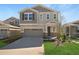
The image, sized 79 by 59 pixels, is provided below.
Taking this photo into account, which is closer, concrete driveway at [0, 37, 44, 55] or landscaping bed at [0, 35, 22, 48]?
concrete driveway at [0, 37, 44, 55]

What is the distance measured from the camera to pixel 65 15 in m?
17.4

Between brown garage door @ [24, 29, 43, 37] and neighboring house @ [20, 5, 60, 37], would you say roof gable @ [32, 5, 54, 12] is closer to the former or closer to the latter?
neighboring house @ [20, 5, 60, 37]

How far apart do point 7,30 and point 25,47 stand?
6.06 feet

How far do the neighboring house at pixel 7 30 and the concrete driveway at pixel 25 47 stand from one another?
0.68 metres

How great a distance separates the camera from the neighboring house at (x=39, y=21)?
1762cm

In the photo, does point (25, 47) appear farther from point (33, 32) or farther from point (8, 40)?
point (8, 40)

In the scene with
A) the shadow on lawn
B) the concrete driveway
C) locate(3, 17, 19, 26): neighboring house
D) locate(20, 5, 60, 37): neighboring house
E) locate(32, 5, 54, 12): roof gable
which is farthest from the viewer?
locate(20, 5, 60, 37): neighboring house

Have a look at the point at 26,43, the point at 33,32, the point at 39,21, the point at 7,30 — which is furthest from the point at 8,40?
the point at 39,21

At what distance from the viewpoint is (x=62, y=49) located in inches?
659

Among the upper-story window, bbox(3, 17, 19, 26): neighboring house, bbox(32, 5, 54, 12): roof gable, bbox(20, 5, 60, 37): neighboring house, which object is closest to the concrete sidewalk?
bbox(20, 5, 60, 37): neighboring house

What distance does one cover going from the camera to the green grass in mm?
16203

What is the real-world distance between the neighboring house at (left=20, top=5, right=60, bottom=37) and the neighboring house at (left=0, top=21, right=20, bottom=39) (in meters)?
0.47

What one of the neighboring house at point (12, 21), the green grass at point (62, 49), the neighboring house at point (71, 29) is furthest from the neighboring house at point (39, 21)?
the green grass at point (62, 49)
